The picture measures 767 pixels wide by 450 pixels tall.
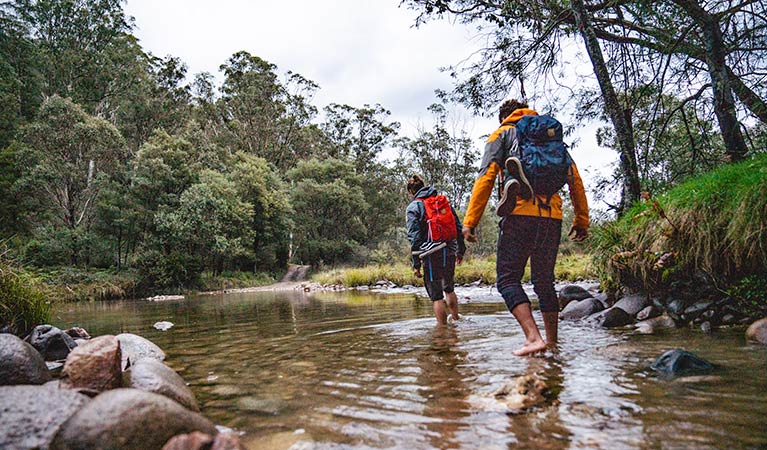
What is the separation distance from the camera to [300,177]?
39.6 m

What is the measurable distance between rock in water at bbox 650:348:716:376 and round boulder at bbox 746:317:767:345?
1067 millimetres

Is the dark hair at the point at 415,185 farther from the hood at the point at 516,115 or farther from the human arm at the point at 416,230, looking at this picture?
the hood at the point at 516,115

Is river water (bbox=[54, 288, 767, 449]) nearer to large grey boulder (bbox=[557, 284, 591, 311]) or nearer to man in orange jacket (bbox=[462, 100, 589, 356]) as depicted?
man in orange jacket (bbox=[462, 100, 589, 356])

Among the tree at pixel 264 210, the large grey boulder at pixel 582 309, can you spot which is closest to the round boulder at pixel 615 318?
the large grey boulder at pixel 582 309

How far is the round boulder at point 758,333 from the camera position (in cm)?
330

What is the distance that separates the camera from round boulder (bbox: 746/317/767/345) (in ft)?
10.8

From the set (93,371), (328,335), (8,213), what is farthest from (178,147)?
(93,371)

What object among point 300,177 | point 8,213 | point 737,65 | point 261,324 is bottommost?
point 261,324

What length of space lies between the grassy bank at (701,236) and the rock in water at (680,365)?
1.80 m

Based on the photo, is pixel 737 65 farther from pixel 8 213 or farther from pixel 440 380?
pixel 8 213

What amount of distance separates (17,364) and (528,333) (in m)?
3.19

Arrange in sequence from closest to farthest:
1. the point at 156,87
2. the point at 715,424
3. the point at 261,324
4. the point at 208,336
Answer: the point at 715,424, the point at 208,336, the point at 261,324, the point at 156,87

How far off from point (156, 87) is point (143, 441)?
42204mm

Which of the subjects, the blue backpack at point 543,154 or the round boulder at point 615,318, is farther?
the round boulder at point 615,318
